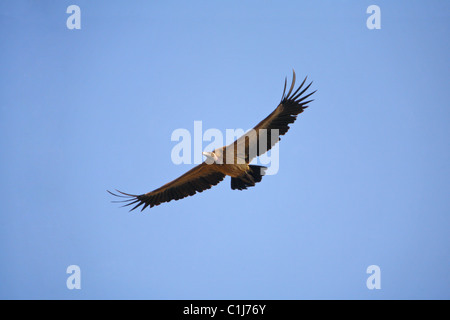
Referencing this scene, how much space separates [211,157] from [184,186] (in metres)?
1.72

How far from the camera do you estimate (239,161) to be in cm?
1003

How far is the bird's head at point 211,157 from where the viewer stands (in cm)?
967

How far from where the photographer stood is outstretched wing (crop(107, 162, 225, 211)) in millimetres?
10716

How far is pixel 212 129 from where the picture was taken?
431 inches

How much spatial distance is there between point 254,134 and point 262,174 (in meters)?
1.07

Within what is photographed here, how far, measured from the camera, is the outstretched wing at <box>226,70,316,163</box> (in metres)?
9.30

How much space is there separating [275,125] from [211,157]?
5.52 feet

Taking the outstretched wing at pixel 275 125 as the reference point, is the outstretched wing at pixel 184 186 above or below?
below

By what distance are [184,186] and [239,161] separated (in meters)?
1.91

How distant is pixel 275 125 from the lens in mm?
9477

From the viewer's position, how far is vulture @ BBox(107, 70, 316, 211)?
936 centimetres

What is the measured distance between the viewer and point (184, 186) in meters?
11.1

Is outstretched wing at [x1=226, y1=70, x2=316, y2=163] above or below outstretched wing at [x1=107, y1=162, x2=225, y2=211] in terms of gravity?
above
